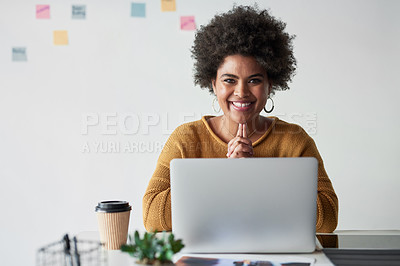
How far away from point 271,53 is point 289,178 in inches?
32.0

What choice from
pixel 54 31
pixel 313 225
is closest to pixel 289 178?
pixel 313 225

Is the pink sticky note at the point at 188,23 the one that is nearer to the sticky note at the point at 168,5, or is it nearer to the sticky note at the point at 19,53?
the sticky note at the point at 168,5

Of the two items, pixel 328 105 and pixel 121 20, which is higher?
pixel 121 20

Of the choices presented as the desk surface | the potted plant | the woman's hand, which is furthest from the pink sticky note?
the potted plant

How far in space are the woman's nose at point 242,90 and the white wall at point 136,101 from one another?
133cm

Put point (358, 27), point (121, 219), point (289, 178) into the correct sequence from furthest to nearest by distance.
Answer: point (358, 27) → point (121, 219) → point (289, 178)

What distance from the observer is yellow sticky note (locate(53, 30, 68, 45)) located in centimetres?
311

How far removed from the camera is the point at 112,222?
1190 millimetres

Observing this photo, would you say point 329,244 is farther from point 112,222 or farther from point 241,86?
point 241,86

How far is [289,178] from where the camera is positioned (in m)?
1.06

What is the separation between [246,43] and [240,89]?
0.18 m

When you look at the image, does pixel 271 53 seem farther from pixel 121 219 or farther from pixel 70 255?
pixel 70 255

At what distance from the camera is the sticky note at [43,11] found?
10.2 ft

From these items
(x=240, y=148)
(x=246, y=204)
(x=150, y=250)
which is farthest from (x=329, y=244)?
(x=150, y=250)
